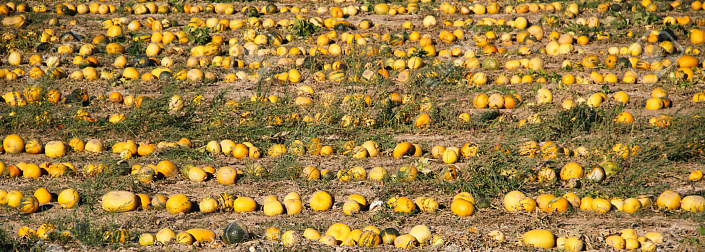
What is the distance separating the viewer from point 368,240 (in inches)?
148

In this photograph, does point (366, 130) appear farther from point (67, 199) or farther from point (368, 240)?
point (67, 199)

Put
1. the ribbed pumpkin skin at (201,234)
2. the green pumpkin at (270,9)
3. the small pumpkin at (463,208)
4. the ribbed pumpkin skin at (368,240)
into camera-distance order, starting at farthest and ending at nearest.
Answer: the green pumpkin at (270,9)
the small pumpkin at (463,208)
the ribbed pumpkin skin at (201,234)
the ribbed pumpkin skin at (368,240)

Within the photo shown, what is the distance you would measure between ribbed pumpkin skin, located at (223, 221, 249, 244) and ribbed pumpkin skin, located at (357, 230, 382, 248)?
27.3 inches

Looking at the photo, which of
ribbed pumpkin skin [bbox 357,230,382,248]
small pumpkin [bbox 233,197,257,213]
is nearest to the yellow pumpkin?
ribbed pumpkin skin [bbox 357,230,382,248]

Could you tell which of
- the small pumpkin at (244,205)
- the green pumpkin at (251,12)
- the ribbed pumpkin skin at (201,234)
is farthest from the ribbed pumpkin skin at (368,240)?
the green pumpkin at (251,12)

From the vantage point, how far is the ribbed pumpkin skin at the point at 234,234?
380 centimetres

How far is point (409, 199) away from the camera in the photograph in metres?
4.58

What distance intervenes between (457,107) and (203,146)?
2.61 meters

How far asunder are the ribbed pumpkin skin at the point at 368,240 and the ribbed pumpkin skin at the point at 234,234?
69 cm

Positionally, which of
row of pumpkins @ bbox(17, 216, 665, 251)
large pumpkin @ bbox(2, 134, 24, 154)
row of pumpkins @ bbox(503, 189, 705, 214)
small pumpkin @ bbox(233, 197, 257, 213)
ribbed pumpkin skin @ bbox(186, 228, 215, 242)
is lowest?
large pumpkin @ bbox(2, 134, 24, 154)

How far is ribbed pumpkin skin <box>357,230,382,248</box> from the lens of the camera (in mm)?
3758

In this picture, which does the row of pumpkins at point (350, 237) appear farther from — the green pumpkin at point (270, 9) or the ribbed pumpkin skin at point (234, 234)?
the green pumpkin at point (270, 9)

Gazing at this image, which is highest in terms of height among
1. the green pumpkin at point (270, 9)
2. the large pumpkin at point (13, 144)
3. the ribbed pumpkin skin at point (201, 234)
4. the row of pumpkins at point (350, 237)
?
the row of pumpkins at point (350, 237)

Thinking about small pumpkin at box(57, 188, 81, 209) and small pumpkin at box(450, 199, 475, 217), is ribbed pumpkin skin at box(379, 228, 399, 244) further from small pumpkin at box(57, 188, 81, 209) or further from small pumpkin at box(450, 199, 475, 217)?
small pumpkin at box(57, 188, 81, 209)
